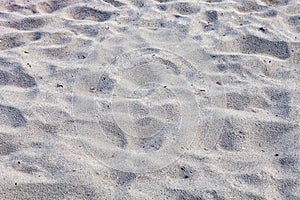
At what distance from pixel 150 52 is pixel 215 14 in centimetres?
62

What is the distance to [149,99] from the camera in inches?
105

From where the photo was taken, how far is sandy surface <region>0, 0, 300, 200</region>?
2.25m

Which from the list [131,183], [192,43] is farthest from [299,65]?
[131,183]

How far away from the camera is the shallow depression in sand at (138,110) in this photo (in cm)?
239

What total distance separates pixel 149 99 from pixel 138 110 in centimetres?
11

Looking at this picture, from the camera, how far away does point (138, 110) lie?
103 inches

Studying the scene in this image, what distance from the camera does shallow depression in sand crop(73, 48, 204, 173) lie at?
7.84ft

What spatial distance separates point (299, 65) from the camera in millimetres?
2893

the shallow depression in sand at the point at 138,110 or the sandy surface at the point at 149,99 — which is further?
the shallow depression in sand at the point at 138,110

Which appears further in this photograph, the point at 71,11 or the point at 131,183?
the point at 71,11

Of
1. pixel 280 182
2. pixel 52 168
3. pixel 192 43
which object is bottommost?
pixel 52 168

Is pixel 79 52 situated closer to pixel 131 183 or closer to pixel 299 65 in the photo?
pixel 131 183

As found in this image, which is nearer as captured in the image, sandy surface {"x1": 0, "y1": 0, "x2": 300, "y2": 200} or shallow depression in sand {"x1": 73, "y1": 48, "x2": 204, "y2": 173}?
sandy surface {"x1": 0, "y1": 0, "x2": 300, "y2": 200}

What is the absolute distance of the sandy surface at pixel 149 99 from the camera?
225 centimetres
